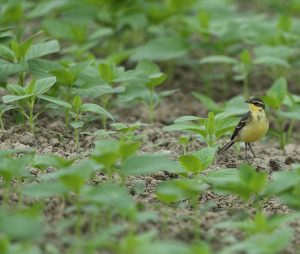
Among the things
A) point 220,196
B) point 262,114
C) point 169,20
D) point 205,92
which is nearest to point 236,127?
point 262,114

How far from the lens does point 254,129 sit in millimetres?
5789

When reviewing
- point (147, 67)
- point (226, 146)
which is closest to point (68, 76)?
point (147, 67)

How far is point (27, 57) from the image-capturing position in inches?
237

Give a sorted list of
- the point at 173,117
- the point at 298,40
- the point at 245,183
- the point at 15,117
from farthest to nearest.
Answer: the point at 298,40, the point at 173,117, the point at 15,117, the point at 245,183

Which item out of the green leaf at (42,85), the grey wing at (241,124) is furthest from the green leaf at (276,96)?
the green leaf at (42,85)

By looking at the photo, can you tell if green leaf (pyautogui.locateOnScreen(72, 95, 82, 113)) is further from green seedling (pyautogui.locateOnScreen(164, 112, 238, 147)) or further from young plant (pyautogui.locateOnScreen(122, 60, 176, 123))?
young plant (pyautogui.locateOnScreen(122, 60, 176, 123))

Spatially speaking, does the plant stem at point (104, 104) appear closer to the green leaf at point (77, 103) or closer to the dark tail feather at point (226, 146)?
the green leaf at point (77, 103)

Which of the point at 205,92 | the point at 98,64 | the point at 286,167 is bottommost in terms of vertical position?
the point at 205,92

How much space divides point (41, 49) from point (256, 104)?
1885mm

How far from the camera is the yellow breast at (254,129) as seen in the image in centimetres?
575

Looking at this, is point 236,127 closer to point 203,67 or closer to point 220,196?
point 220,196

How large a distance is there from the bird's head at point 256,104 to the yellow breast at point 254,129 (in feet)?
0.34

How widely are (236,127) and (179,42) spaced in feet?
8.23

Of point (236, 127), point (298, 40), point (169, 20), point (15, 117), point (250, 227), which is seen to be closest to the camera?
point (250, 227)
